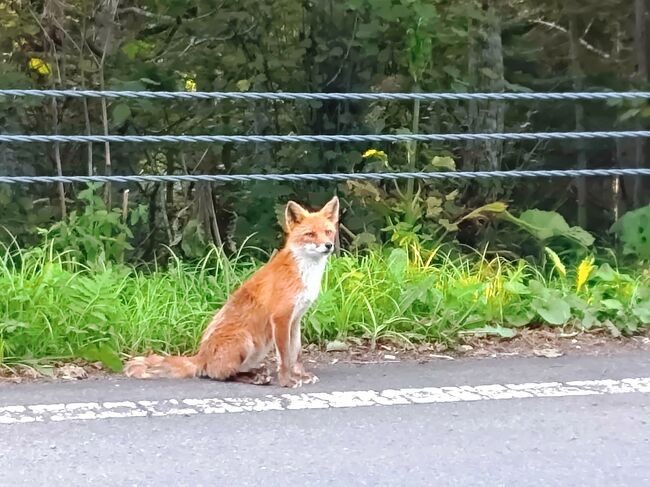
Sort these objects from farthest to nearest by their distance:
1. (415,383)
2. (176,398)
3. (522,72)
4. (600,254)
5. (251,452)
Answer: (522,72) < (600,254) < (415,383) < (176,398) < (251,452)

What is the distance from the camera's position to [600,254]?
24.5 feet

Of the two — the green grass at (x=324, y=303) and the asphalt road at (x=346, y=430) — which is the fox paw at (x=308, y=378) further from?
the green grass at (x=324, y=303)

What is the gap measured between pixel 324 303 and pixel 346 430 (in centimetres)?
171

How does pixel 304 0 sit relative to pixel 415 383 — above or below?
above

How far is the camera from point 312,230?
4.82 meters

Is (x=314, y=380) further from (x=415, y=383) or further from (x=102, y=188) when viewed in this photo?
(x=102, y=188)

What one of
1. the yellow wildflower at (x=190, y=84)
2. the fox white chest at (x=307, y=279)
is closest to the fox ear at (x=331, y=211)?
the fox white chest at (x=307, y=279)

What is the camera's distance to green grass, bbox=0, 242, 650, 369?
496cm

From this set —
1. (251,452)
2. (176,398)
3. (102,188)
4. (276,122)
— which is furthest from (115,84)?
(251,452)

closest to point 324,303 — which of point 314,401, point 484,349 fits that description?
point 484,349

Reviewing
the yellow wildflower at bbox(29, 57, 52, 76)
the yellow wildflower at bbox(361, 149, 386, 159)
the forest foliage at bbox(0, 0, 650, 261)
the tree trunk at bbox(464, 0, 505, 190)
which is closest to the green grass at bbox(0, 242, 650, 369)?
Result: the forest foliage at bbox(0, 0, 650, 261)

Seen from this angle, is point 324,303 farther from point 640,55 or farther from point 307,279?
point 640,55

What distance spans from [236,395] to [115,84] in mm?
4189

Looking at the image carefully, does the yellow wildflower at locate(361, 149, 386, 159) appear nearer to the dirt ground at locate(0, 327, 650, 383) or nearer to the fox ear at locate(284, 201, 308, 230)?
the dirt ground at locate(0, 327, 650, 383)
